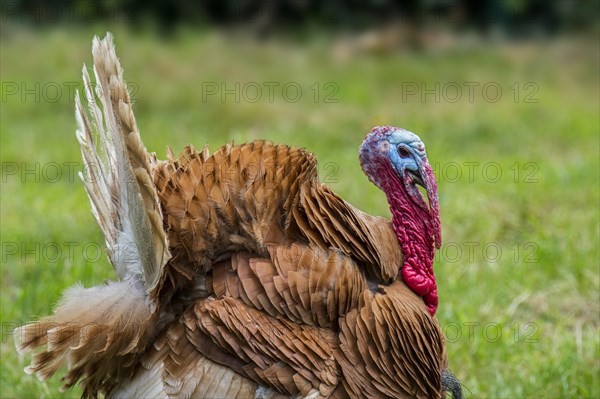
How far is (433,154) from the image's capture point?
8.56 metres

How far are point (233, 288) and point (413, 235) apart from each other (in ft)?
2.63

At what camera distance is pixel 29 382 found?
4395mm

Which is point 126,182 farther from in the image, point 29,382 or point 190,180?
point 29,382

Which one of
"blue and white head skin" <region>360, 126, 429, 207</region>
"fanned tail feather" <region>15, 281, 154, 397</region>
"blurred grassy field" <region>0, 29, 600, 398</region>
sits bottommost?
"blurred grassy field" <region>0, 29, 600, 398</region>

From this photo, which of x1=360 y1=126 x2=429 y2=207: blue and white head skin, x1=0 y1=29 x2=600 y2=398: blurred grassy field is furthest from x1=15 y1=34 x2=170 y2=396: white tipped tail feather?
x1=0 y1=29 x2=600 y2=398: blurred grassy field

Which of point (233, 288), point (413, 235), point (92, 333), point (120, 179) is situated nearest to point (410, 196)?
point (413, 235)

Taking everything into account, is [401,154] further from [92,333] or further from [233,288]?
[92,333]

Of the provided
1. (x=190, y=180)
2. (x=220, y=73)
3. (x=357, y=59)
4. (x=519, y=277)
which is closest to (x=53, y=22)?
(x=220, y=73)

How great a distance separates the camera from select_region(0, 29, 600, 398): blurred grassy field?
5.05 metres

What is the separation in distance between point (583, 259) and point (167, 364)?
Result: 12.9ft

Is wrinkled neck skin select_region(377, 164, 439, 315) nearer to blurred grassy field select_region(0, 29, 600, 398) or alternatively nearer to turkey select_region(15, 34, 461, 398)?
turkey select_region(15, 34, 461, 398)

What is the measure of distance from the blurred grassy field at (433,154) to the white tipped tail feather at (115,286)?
1295mm

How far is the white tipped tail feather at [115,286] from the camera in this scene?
9.75 feet

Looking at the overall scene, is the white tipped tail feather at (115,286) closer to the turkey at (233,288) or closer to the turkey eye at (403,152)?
the turkey at (233,288)
